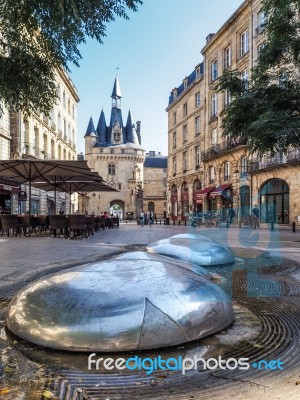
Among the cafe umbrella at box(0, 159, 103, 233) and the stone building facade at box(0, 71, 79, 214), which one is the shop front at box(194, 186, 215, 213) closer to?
the stone building facade at box(0, 71, 79, 214)

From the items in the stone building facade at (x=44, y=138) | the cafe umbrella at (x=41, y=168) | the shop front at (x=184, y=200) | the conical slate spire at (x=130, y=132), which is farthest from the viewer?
the conical slate spire at (x=130, y=132)

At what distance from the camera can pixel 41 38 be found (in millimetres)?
5348

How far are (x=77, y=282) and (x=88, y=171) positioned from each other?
10432 millimetres

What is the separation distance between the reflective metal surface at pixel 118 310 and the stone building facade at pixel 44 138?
37.8 feet

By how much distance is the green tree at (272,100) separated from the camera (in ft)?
34.0

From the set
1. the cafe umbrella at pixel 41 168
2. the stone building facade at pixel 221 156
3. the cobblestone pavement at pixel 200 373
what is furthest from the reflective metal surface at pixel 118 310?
the stone building facade at pixel 221 156

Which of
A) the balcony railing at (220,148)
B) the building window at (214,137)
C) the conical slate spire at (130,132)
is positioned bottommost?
the balcony railing at (220,148)

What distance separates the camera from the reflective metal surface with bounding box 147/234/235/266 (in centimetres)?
575

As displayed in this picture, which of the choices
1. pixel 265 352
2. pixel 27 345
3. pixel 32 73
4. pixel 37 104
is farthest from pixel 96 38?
pixel 265 352

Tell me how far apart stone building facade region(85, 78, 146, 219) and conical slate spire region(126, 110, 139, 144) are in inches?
14.7

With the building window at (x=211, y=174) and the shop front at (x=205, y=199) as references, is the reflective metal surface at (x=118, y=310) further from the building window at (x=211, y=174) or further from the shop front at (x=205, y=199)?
the building window at (x=211, y=174)

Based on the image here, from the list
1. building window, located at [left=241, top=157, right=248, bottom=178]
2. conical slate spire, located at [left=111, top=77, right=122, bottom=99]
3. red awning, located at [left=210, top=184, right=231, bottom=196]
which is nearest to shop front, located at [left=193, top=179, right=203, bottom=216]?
red awning, located at [left=210, top=184, right=231, bottom=196]

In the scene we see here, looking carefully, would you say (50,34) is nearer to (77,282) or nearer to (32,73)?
(32,73)

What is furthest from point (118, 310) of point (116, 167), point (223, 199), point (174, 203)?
point (116, 167)
